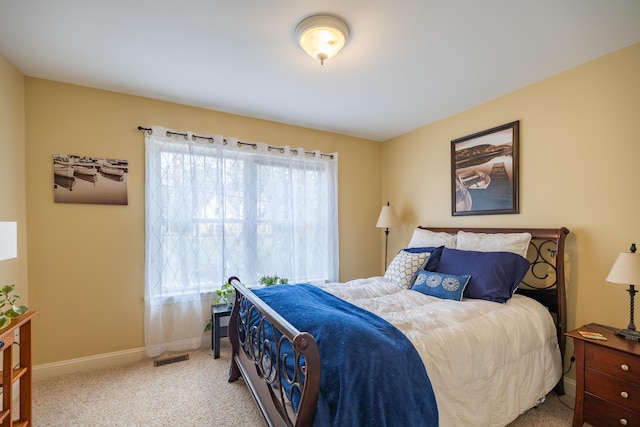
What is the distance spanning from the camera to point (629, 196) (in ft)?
6.50

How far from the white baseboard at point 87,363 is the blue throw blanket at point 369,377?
7.03 ft

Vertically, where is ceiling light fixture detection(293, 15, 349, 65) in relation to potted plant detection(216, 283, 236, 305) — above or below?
above

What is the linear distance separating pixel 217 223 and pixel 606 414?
3305 mm

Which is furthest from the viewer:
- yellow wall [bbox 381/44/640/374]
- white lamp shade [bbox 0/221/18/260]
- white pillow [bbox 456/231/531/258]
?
white pillow [bbox 456/231/531/258]

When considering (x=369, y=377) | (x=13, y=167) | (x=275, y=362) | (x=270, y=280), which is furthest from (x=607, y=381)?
(x=13, y=167)

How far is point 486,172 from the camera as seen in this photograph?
113 inches

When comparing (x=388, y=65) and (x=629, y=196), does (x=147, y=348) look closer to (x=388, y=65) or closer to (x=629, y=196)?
(x=388, y=65)

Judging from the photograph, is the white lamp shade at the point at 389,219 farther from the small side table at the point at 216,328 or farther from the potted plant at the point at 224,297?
the small side table at the point at 216,328

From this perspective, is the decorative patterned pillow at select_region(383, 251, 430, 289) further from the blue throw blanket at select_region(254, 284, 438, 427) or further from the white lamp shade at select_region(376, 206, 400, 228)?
the blue throw blanket at select_region(254, 284, 438, 427)

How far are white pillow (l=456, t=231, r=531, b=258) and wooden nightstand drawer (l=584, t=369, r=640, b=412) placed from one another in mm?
896

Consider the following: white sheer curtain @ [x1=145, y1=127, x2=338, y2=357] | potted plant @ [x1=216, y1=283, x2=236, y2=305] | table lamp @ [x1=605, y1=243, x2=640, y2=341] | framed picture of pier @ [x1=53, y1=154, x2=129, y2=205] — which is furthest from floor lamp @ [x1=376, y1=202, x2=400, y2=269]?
framed picture of pier @ [x1=53, y1=154, x2=129, y2=205]

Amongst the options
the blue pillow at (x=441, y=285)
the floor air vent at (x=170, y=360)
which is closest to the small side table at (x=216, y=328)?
the floor air vent at (x=170, y=360)

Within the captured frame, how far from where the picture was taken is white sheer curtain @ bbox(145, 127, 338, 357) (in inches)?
110

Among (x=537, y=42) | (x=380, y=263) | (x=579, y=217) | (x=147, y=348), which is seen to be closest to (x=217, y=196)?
(x=147, y=348)
